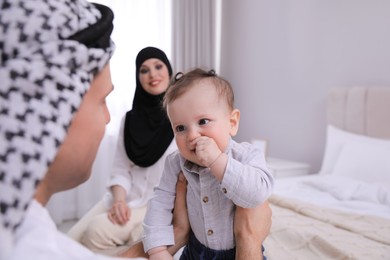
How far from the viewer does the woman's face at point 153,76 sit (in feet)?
7.36

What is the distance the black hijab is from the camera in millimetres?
2254

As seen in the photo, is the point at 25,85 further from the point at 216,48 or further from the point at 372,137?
the point at 216,48

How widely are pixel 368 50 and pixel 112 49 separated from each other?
111 inches

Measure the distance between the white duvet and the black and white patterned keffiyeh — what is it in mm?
1841

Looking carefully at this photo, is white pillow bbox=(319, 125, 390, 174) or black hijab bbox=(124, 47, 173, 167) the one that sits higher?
black hijab bbox=(124, 47, 173, 167)

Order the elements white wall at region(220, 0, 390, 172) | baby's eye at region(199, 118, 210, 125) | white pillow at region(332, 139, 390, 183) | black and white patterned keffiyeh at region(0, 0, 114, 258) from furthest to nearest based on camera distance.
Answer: white wall at region(220, 0, 390, 172) < white pillow at region(332, 139, 390, 183) < baby's eye at region(199, 118, 210, 125) < black and white patterned keffiyeh at region(0, 0, 114, 258)

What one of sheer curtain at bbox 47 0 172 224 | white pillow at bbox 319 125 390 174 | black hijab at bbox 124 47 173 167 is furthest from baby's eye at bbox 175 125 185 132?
sheer curtain at bbox 47 0 172 224

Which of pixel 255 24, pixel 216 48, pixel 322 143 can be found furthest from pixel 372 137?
pixel 216 48

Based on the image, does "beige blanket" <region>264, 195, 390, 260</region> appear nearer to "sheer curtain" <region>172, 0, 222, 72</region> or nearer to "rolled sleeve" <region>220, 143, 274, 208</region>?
"rolled sleeve" <region>220, 143, 274, 208</region>

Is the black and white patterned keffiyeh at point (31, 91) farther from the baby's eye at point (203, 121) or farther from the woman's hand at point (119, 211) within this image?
the woman's hand at point (119, 211)

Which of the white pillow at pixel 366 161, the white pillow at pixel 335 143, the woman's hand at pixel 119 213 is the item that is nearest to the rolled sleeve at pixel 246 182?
the woman's hand at pixel 119 213

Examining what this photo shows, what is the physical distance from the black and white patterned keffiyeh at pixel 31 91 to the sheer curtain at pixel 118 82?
131 inches

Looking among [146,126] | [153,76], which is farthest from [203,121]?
[146,126]

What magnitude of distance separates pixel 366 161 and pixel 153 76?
1.57 m
